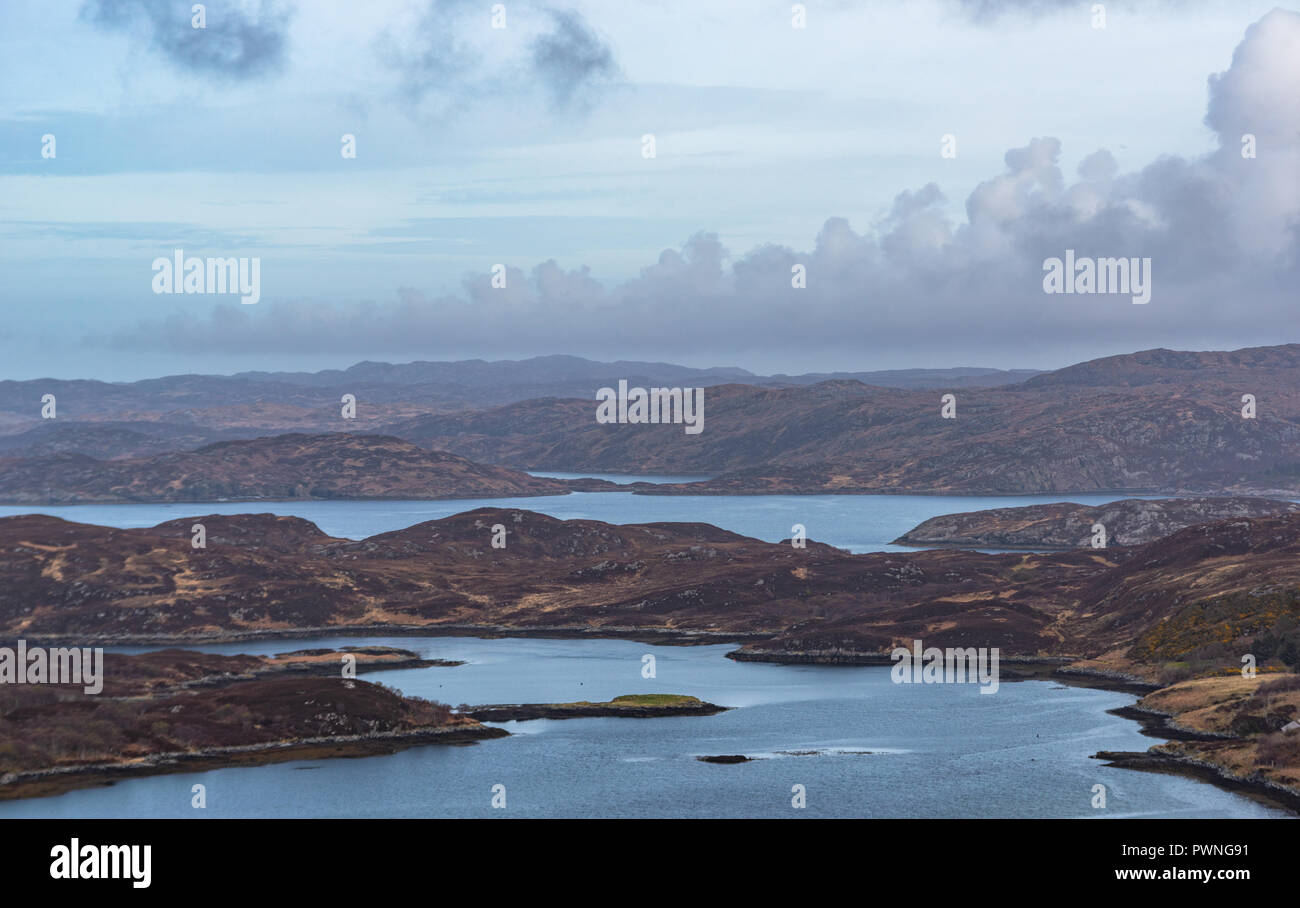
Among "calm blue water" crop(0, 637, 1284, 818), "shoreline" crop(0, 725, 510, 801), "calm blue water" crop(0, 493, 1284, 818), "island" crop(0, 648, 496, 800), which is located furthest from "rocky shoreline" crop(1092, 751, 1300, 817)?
"island" crop(0, 648, 496, 800)

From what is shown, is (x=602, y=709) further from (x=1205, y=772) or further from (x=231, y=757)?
(x=1205, y=772)

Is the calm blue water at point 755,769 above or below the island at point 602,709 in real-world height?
below

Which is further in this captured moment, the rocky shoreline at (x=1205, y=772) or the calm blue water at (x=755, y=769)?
the calm blue water at (x=755, y=769)

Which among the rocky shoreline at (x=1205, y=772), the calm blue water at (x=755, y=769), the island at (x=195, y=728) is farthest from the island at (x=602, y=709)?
the rocky shoreline at (x=1205, y=772)

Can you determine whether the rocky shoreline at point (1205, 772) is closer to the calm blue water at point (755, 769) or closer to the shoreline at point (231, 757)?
the calm blue water at point (755, 769)

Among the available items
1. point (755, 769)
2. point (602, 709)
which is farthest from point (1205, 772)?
point (602, 709)

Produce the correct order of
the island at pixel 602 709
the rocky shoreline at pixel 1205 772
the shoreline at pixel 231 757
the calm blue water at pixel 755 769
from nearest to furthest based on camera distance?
the rocky shoreline at pixel 1205 772
the calm blue water at pixel 755 769
the shoreline at pixel 231 757
the island at pixel 602 709

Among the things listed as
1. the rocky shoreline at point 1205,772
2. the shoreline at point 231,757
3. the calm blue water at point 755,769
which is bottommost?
the calm blue water at point 755,769

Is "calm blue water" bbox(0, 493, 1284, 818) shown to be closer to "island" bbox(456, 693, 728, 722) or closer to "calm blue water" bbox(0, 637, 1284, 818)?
"calm blue water" bbox(0, 637, 1284, 818)

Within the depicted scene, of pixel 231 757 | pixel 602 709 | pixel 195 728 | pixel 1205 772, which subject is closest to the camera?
pixel 1205 772
